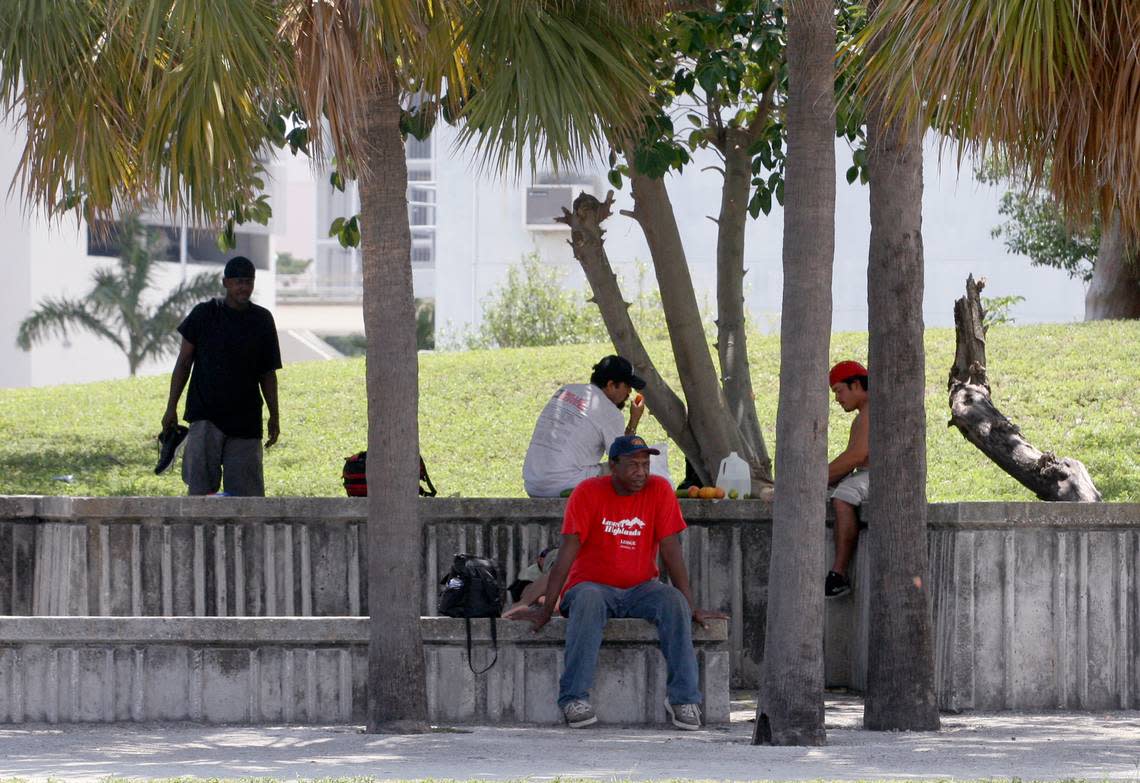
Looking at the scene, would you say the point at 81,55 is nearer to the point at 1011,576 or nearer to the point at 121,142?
the point at 121,142

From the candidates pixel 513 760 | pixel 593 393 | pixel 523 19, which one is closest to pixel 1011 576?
pixel 593 393

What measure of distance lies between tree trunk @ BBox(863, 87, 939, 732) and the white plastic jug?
5.19 feet

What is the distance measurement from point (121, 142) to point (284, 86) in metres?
0.95

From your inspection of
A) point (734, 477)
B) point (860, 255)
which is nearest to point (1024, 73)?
point (734, 477)

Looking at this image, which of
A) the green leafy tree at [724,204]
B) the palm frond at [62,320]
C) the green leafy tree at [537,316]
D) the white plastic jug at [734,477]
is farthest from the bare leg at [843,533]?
the palm frond at [62,320]

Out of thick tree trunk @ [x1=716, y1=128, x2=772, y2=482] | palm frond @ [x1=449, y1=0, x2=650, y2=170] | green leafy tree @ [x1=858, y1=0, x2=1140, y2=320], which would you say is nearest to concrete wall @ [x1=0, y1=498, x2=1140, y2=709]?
thick tree trunk @ [x1=716, y1=128, x2=772, y2=482]

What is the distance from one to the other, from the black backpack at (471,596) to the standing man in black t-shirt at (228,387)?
82.8 inches

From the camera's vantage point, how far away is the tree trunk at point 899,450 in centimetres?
738

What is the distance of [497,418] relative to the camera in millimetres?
17641

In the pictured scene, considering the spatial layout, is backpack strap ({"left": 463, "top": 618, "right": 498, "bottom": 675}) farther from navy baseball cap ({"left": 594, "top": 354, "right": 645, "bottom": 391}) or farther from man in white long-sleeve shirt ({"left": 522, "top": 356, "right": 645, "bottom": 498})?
navy baseball cap ({"left": 594, "top": 354, "right": 645, "bottom": 391})

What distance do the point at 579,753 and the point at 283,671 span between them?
1757 mm

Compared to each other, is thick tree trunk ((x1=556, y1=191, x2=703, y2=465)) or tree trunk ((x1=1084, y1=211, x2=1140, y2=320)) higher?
tree trunk ((x1=1084, y1=211, x2=1140, y2=320))

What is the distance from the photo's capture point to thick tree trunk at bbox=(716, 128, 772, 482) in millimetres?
10289

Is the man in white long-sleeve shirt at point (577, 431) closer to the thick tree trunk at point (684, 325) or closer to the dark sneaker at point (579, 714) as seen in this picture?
the thick tree trunk at point (684, 325)
